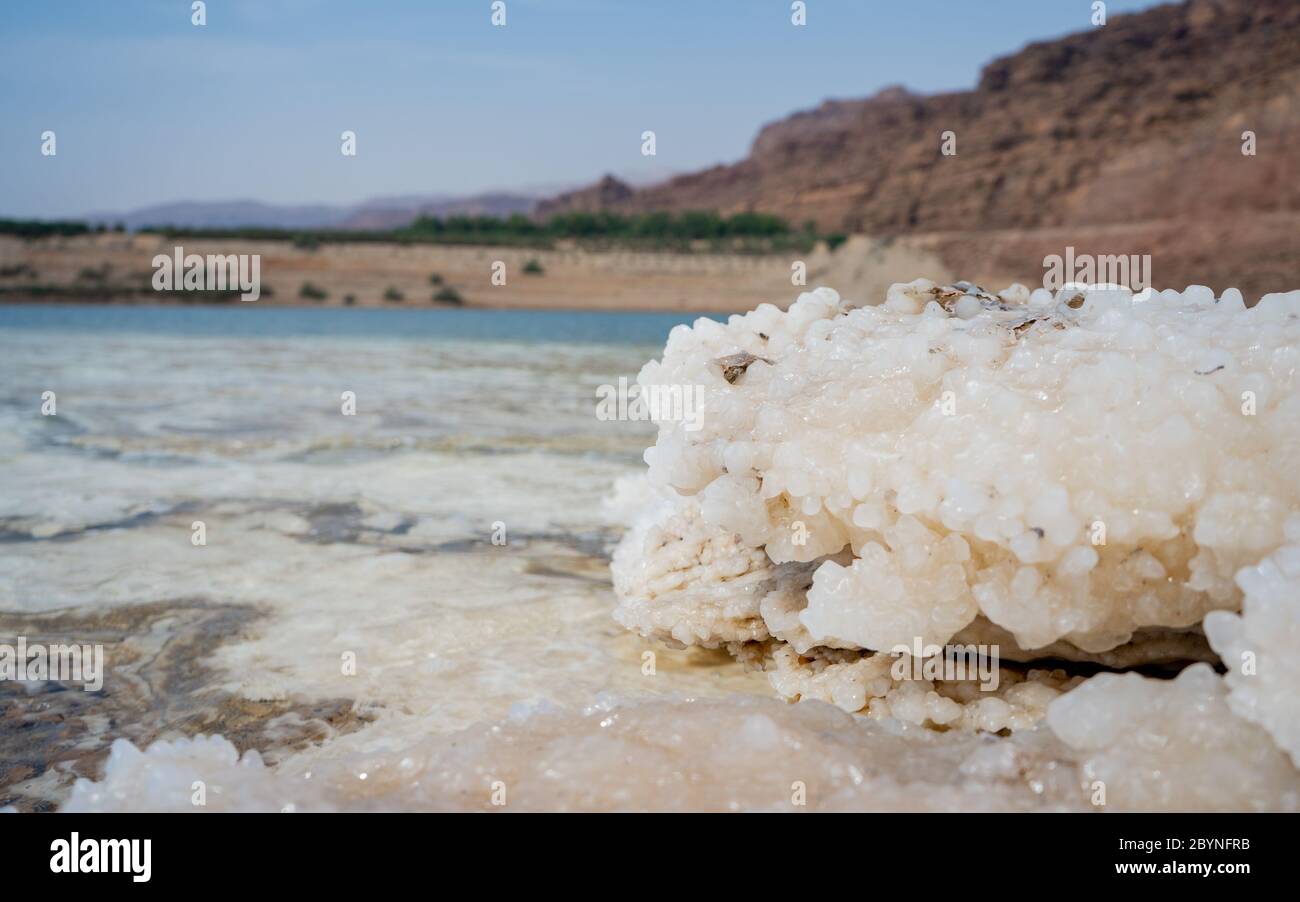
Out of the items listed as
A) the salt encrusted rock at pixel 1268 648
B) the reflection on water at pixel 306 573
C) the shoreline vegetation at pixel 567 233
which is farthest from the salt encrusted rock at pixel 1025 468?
the shoreline vegetation at pixel 567 233

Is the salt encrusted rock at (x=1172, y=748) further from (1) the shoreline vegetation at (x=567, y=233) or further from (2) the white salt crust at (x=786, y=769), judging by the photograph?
(1) the shoreline vegetation at (x=567, y=233)

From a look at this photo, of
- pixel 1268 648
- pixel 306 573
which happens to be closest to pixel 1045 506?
pixel 1268 648

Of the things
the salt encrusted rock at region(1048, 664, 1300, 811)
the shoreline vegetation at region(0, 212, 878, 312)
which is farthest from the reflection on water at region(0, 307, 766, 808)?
the shoreline vegetation at region(0, 212, 878, 312)

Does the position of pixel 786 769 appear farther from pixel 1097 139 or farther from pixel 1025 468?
pixel 1097 139

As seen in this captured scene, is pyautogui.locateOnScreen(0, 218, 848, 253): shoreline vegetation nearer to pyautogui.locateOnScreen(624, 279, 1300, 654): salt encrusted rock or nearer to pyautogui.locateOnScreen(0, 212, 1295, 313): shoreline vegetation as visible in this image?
pyautogui.locateOnScreen(0, 212, 1295, 313): shoreline vegetation
